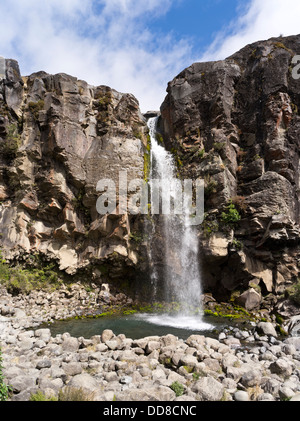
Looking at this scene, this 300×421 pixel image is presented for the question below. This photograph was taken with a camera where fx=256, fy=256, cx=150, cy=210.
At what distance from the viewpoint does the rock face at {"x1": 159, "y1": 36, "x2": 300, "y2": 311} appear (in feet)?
51.4

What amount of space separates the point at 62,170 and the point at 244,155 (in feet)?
43.5

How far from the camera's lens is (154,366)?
6.92 m

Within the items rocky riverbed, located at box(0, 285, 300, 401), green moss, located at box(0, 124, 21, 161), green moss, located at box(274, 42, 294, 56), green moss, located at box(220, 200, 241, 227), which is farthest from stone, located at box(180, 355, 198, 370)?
green moss, located at box(274, 42, 294, 56)

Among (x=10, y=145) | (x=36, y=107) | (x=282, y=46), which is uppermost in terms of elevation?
(x=282, y=46)

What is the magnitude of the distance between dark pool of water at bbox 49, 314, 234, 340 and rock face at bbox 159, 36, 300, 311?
424 cm


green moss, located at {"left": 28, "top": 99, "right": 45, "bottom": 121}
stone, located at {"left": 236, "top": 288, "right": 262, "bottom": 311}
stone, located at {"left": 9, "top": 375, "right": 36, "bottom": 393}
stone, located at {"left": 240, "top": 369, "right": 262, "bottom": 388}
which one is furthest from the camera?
green moss, located at {"left": 28, "top": 99, "right": 45, "bottom": 121}

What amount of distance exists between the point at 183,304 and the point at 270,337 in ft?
20.6

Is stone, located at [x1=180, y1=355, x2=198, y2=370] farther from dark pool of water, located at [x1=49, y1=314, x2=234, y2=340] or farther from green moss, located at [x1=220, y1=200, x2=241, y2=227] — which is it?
green moss, located at [x1=220, y1=200, x2=241, y2=227]

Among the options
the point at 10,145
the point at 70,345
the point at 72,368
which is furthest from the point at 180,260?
the point at 10,145

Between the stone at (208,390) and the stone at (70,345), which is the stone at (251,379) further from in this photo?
the stone at (70,345)

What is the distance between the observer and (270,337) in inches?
397

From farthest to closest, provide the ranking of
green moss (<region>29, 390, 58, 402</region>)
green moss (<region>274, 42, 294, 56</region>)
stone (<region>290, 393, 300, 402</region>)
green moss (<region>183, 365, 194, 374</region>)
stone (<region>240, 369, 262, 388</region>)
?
1. green moss (<region>274, 42, 294, 56</region>)
2. green moss (<region>183, 365, 194, 374</region>)
3. stone (<region>240, 369, 262, 388</region>)
4. stone (<region>290, 393, 300, 402</region>)
5. green moss (<region>29, 390, 58, 402</region>)

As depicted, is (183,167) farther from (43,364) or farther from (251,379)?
(43,364)
